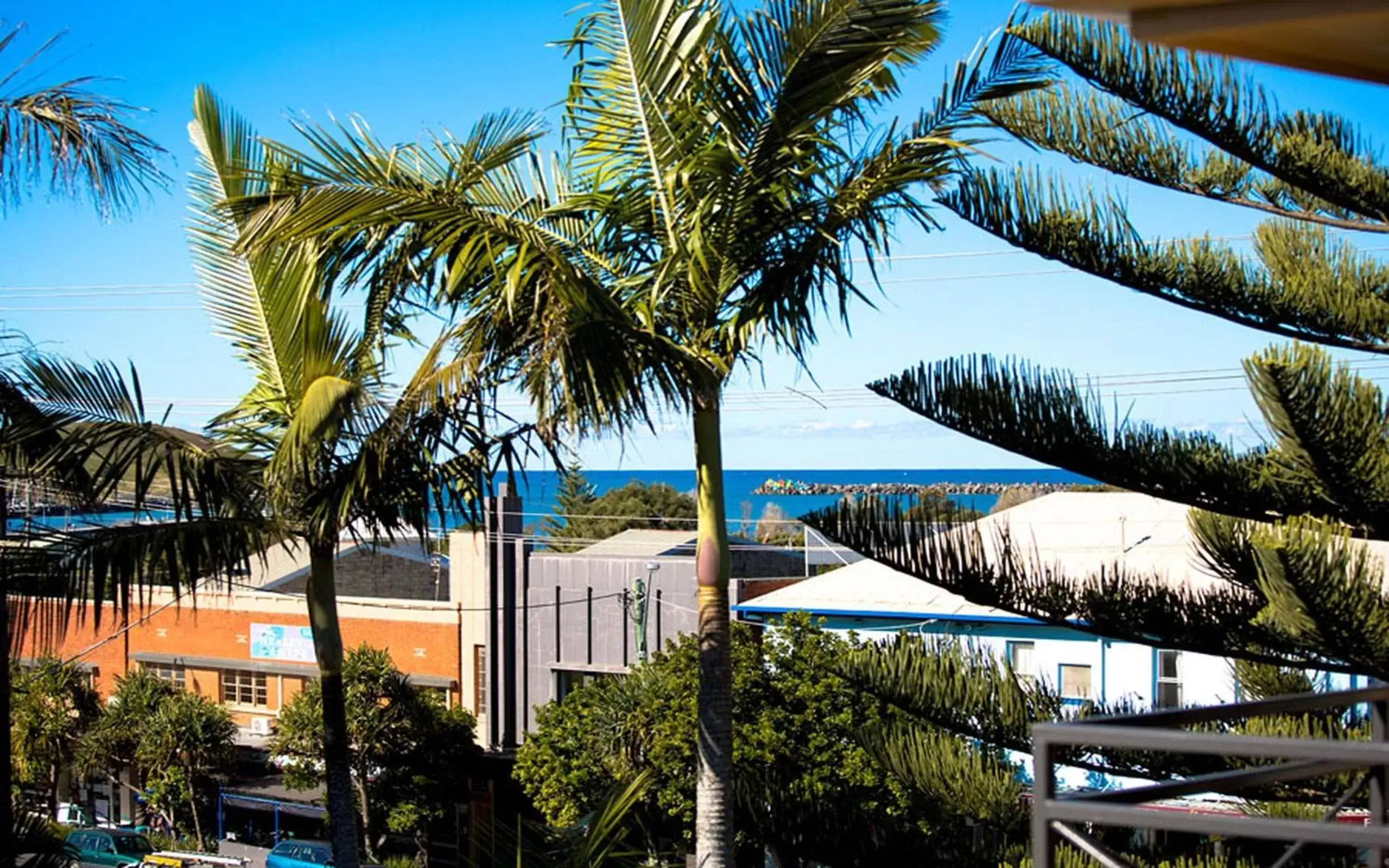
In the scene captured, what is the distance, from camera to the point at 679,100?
6.91 meters

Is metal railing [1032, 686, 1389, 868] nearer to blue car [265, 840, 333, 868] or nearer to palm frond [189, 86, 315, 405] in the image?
palm frond [189, 86, 315, 405]

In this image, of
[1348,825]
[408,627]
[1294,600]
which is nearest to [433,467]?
[1294,600]

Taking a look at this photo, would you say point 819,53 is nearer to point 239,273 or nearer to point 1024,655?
point 239,273

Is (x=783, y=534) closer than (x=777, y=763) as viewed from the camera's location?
No

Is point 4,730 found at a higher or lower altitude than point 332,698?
higher

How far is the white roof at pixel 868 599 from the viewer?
18.7 metres

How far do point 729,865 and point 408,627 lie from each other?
71.8ft

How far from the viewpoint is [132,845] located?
75.3ft

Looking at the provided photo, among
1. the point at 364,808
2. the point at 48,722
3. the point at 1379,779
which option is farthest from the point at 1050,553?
the point at 48,722

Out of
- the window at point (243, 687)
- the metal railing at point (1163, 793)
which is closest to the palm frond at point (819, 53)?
the metal railing at point (1163, 793)

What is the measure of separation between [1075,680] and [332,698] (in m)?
12.8

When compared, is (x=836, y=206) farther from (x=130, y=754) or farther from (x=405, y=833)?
(x=130, y=754)

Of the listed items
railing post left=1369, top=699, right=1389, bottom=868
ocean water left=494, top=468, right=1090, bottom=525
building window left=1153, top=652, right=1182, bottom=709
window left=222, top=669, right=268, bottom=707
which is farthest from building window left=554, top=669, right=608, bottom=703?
ocean water left=494, top=468, right=1090, bottom=525

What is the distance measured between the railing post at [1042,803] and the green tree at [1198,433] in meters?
2.56
